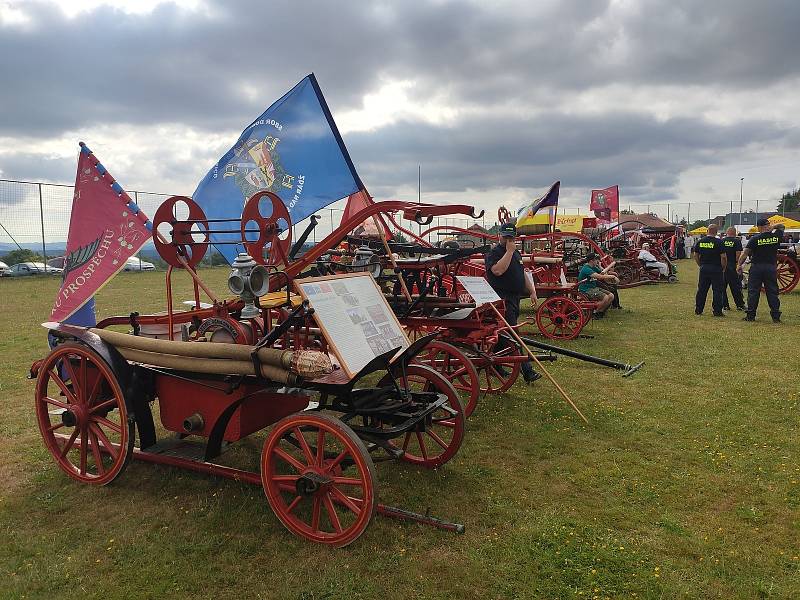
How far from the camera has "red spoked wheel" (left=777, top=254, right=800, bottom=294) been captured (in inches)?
519

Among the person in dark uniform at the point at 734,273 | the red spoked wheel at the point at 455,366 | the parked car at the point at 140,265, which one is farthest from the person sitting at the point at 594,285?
the parked car at the point at 140,265

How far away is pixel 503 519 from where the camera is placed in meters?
3.35

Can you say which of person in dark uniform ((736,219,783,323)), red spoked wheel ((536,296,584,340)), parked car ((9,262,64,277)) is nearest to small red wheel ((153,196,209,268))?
red spoked wheel ((536,296,584,340))

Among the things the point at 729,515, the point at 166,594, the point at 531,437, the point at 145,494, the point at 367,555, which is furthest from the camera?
the point at 531,437

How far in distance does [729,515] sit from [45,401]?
462cm

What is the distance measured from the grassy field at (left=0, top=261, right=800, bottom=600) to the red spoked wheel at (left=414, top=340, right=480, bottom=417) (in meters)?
0.26

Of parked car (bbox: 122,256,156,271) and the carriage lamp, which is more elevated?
the carriage lamp

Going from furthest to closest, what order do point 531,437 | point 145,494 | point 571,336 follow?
point 571,336 < point 531,437 < point 145,494

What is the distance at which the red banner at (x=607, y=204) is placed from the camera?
2811cm

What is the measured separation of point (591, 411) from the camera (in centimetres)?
521

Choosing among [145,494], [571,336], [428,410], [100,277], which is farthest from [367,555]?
[571,336]

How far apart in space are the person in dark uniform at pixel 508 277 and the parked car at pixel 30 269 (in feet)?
69.7

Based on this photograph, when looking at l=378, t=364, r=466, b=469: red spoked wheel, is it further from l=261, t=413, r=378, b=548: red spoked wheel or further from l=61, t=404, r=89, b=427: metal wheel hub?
l=61, t=404, r=89, b=427: metal wheel hub

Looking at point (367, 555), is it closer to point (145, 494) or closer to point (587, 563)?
point (587, 563)
